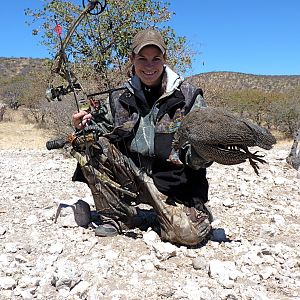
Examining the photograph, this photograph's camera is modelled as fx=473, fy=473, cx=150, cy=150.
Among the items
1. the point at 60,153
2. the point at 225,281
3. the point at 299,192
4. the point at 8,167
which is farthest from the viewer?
the point at 60,153

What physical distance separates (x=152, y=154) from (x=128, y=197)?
1.48 ft

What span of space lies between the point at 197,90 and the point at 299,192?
2017mm

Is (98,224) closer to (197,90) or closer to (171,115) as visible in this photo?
(171,115)

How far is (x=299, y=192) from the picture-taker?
486cm

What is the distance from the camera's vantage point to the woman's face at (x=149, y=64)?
11.0ft

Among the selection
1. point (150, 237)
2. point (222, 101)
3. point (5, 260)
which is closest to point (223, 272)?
point (150, 237)

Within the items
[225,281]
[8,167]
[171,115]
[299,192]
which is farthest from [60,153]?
[225,281]

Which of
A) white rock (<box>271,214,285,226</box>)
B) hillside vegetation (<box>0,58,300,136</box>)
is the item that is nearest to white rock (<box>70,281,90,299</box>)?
white rock (<box>271,214,285,226</box>)

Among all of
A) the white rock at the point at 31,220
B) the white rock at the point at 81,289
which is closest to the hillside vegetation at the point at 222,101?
the white rock at the point at 31,220

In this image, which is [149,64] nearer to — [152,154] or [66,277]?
[152,154]

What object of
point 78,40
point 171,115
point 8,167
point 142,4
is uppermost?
point 142,4

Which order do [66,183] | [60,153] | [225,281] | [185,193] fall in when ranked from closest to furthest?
[225,281] → [185,193] → [66,183] → [60,153]

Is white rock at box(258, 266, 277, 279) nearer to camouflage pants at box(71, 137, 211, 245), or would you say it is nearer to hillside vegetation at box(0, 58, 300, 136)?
camouflage pants at box(71, 137, 211, 245)

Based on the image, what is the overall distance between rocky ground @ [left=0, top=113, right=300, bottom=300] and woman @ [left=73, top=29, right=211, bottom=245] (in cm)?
18
